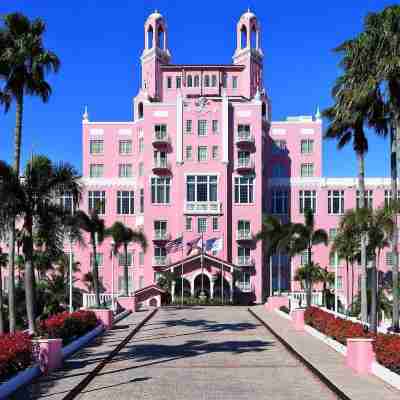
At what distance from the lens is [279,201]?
64.9m

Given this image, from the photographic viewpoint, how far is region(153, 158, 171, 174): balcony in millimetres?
60469

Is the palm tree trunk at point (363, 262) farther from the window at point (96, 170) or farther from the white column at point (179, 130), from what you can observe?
the window at point (96, 170)

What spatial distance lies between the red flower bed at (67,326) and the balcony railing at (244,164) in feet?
111

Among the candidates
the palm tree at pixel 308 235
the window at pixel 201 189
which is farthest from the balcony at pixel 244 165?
the palm tree at pixel 308 235

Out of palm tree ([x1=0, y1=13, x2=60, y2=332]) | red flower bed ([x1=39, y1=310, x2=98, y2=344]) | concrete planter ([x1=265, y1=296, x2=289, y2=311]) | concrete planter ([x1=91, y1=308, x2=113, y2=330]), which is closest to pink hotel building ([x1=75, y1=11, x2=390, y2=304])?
concrete planter ([x1=265, y1=296, x2=289, y2=311])

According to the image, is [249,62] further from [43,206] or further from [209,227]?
[43,206]

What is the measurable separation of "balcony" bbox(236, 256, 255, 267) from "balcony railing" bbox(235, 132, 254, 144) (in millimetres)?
10372

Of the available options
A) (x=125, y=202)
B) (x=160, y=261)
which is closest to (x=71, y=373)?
(x=160, y=261)

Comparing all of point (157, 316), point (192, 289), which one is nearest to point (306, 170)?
point (192, 289)

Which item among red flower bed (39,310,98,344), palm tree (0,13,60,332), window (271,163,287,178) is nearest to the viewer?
red flower bed (39,310,98,344)

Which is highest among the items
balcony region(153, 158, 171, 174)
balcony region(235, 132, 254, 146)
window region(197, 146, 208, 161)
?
balcony region(235, 132, 254, 146)

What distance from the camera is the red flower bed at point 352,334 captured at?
17062 mm

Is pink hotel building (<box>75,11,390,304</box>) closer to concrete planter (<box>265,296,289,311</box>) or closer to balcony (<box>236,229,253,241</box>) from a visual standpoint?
balcony (<box>236,229,253,241</box>)

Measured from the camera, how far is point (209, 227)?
197 feet
